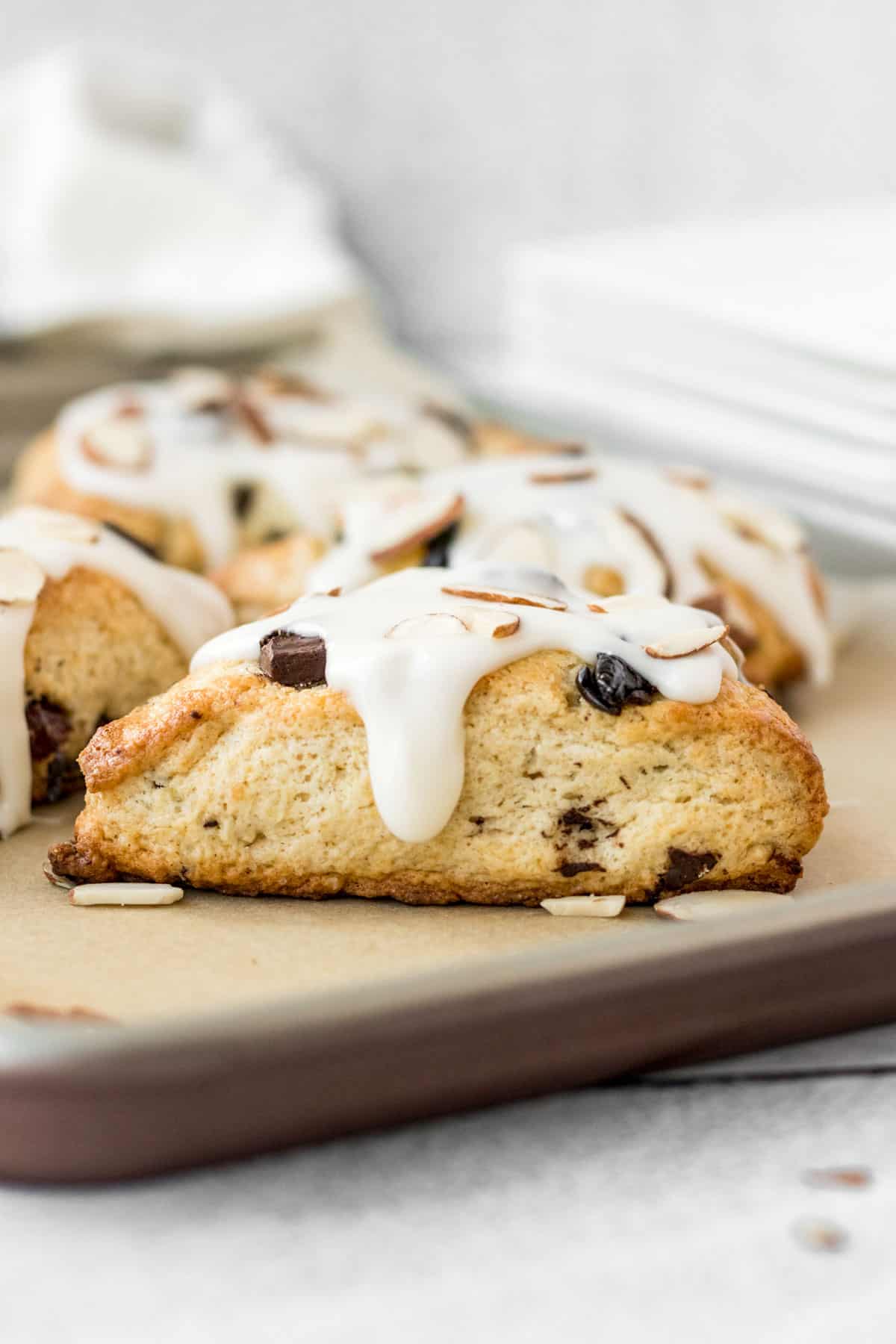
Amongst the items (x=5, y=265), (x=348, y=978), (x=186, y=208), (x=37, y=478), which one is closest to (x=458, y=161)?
(x=186, y=208)

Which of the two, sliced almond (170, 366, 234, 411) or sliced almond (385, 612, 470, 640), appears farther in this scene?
sliced almond (170, 366, 234, 411)

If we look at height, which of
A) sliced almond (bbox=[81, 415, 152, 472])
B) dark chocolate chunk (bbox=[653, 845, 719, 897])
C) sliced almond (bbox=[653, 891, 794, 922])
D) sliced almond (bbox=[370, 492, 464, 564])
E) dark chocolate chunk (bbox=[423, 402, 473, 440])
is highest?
sliced almond (bbox=[370, 492, 464, 564])

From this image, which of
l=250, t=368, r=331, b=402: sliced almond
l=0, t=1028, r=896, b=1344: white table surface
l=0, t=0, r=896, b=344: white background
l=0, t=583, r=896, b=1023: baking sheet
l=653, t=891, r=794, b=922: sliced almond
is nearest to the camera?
l=0, t=1028, r=896, b=1344: white table surface

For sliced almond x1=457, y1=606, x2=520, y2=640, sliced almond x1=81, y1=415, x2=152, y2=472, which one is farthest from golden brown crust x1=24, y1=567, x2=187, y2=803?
sliced almond x1=81, y1=415, x2=152, y2=472

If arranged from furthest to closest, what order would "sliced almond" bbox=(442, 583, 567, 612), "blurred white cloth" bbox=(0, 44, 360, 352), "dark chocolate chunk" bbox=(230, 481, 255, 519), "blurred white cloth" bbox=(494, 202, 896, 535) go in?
"blurred white cloth" bbox=(0, 44, 360, 352)
"dark chocolate chunk" bbox=(230, 481, 255, 519)
"blurred white cloth" bbox=(494, 202, 896, 535)
"sliced almond" bbox=(442, 583, 567, 612)

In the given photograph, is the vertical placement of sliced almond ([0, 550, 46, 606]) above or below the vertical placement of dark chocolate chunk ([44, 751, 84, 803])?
above

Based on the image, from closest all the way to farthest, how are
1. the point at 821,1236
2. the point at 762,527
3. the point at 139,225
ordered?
the point at 821,1236 → the point at 762,527 → the point at 139,225

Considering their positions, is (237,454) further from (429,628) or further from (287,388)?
(429,628)

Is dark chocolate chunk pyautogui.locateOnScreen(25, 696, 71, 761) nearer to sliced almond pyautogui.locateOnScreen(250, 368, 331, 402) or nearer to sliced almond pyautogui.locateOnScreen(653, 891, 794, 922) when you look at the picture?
sliced almond pyautogui.locateOnScreen(653, 891, 794, 922)

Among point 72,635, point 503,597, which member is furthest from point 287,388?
point 503,597
